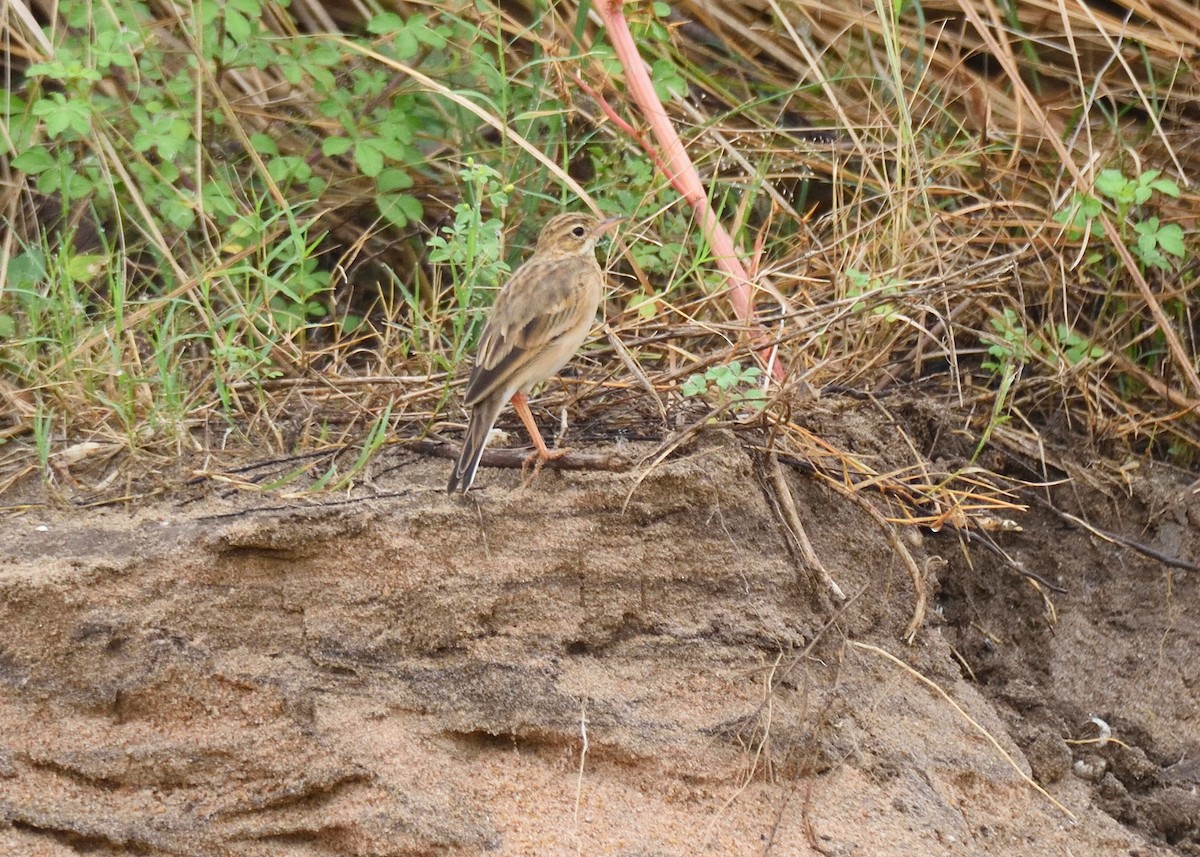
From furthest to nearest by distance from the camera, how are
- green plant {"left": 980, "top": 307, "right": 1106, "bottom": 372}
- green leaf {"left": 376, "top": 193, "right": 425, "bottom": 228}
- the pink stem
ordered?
green leaf {"left": 376, "top": 193, "right": 425, "bottom": 228}
the pink stem
green plant {"left": 980, "top": 307, "right": 1106, "bottom": 372}

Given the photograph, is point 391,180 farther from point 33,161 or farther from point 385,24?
point 33,161

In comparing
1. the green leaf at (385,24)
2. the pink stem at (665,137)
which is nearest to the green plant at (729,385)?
the pink stem at (665,137)

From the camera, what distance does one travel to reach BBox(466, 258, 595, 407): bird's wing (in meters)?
4.26

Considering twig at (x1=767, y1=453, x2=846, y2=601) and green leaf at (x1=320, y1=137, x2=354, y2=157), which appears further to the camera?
green leaf at (x1=320, y1=137, x2=354, y2=157)

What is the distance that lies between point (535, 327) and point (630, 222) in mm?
1272

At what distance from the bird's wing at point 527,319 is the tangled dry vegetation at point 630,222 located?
0.57 ft

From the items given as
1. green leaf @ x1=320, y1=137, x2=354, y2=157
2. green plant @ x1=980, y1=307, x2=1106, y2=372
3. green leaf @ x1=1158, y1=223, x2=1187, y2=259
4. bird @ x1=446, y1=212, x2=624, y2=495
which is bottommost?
green plant @ x1=980, y1=307, x2=1106, y2=372

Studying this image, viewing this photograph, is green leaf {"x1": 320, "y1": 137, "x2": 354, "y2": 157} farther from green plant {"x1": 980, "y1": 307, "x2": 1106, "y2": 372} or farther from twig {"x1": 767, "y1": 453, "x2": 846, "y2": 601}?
green plant {"x1": 980, "y1": 307, "x2": 1106, "y2": 372}

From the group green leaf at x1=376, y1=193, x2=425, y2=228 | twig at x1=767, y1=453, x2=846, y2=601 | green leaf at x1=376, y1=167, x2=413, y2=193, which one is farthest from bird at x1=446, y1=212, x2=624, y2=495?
green leaf at x1=376, y1=167, x2=413, y2=193

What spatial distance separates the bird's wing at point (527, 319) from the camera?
4.26m

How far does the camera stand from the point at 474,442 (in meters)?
4.08

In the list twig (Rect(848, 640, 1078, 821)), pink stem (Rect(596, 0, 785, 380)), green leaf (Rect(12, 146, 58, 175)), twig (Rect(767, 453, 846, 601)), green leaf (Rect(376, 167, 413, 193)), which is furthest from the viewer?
green leaf (Rect(376, 167, 413, 193))

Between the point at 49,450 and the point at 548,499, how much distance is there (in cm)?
157

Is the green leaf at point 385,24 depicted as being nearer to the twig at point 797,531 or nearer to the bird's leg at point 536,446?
the bird's leg at point 536,446
